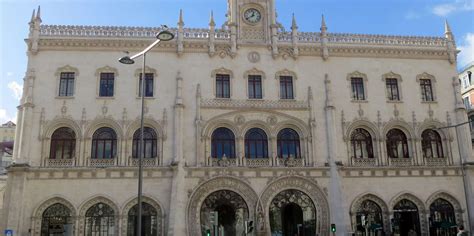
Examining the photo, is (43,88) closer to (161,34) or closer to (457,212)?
(161,34)

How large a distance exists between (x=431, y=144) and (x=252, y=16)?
17.7 meters

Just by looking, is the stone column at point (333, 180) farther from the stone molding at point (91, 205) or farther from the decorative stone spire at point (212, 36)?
the stone molding at point (91, 205)

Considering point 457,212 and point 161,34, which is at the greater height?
point 161,34

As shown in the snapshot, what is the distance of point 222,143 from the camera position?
108 feet

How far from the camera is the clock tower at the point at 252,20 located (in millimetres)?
35281

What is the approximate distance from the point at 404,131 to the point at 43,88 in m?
27.7

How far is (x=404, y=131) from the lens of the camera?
34.9 meters

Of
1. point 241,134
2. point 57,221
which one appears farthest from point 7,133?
point 241,134

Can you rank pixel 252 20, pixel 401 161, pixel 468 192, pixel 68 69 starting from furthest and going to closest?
1. pixel 252 20
2. pixel 401 161
3. pixel 468 192
4. pixel 68 69

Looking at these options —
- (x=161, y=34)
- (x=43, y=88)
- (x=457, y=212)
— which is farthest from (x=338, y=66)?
(x=43, y=88)

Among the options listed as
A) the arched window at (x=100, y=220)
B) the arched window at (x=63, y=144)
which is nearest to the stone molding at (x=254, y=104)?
the arched window at (x=63, y=144)

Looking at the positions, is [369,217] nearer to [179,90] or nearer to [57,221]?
[179,90]

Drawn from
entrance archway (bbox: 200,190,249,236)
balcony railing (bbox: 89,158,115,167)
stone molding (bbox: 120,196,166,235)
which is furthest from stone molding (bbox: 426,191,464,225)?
balcony railing (bbox: 89,158,115,167)

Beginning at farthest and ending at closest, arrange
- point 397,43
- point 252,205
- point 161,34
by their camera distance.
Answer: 1. point 397,43
2. point 252,205
3. point 161,34
